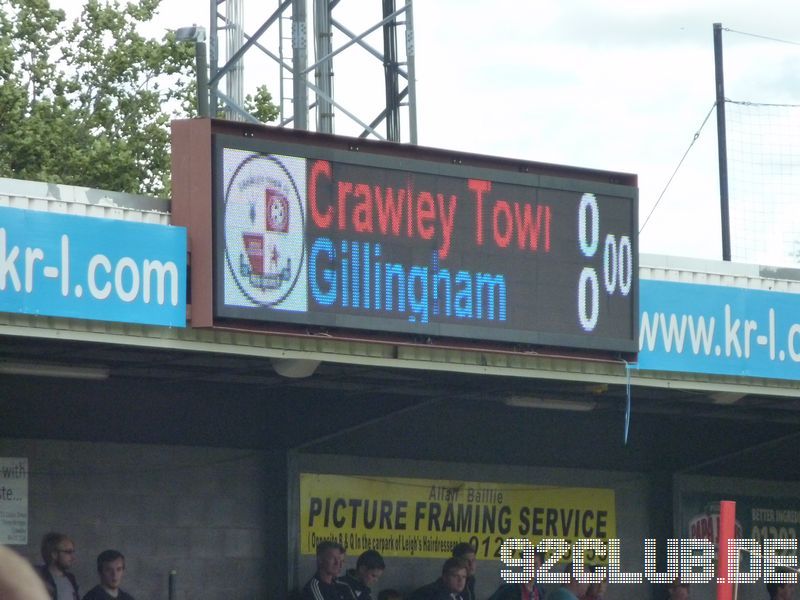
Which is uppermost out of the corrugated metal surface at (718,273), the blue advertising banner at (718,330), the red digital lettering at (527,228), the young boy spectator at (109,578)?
the red digital lettering at (527,228)

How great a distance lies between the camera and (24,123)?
28266mm

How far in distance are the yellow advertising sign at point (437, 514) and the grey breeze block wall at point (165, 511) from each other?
1.48 feet

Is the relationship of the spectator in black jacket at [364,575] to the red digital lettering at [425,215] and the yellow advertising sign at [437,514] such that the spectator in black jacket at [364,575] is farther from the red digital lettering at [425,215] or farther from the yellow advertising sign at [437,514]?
the red digital lettering at [425,215]

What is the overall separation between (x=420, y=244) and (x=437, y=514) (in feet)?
17.4

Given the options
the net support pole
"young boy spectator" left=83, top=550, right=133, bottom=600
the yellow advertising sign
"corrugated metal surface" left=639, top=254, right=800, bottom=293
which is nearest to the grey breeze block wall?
the yellow advertising sign

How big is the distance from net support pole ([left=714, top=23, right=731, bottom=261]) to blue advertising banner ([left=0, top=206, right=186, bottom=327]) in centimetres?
1402

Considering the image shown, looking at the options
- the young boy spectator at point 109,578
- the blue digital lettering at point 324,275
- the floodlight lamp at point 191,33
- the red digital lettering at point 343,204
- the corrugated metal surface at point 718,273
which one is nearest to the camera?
the blue digital lettering at point 324,275

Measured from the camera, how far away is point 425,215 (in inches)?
411

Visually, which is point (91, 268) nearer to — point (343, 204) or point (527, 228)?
point (343, 204)

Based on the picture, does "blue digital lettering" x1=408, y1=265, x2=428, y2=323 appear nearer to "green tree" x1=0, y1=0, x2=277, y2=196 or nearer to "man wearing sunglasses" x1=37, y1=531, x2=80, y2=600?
"man wearing sunglasses" x1=37, y1=531, x2=80, y2=600

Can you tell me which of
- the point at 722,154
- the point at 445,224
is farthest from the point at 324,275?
the point at 722,154

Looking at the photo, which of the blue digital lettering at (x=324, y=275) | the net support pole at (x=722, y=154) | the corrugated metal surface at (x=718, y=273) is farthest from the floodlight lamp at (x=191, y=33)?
the net support pole at (x=722, y=154)

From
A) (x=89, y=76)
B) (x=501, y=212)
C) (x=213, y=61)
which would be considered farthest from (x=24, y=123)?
(x=501, y=212)

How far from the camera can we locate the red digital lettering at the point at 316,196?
9.94m
